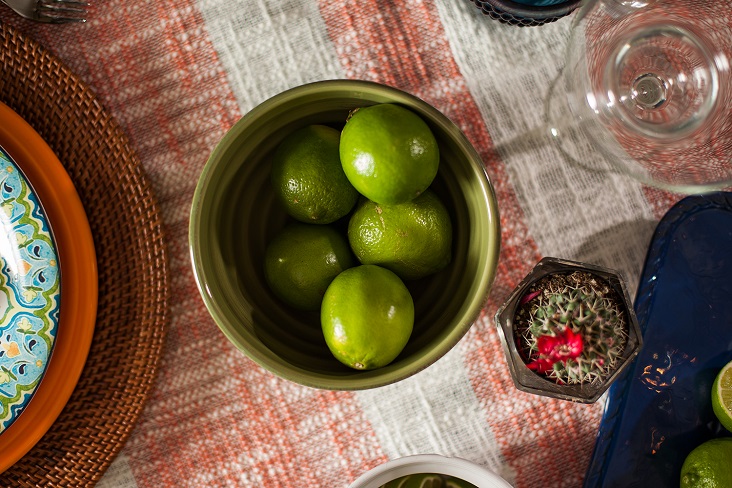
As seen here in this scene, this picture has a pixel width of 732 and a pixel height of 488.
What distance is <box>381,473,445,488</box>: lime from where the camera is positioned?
→ 2.34ft

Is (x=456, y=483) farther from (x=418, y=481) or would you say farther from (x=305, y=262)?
(x=305, y=262)

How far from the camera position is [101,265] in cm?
73

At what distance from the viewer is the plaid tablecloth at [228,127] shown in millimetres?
778

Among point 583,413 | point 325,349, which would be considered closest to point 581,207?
Answer: point 583,413

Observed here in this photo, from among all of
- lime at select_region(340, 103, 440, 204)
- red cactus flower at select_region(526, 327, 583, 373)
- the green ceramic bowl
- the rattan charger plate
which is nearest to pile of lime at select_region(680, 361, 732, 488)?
red cactus flower at select_region(526, 327, 583, 373)

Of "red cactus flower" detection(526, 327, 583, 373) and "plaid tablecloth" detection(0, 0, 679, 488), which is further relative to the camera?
"plaid tablecloth" detection(0, 0, 679, 488)

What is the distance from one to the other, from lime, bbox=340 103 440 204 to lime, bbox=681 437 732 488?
0.45 meters

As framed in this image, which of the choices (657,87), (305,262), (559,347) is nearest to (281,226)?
(305,262)

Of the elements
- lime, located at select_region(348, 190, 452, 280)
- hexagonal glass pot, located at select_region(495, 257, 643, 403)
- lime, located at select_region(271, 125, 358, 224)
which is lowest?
hexagonal glass pot, located at select_region(495, 257, 643, 403)

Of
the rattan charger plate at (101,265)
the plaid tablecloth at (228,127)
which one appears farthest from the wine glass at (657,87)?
the rattan charger plate at (101,265)

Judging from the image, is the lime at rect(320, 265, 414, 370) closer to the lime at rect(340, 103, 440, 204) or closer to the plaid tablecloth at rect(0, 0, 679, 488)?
the lime at rect(340, 103, 440, 204)

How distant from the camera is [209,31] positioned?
0.78 metres

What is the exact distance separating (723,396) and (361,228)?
18.6 inches

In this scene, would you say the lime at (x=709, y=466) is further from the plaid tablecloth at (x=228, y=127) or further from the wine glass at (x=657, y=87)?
the wine glass at (x=657, y=87)
